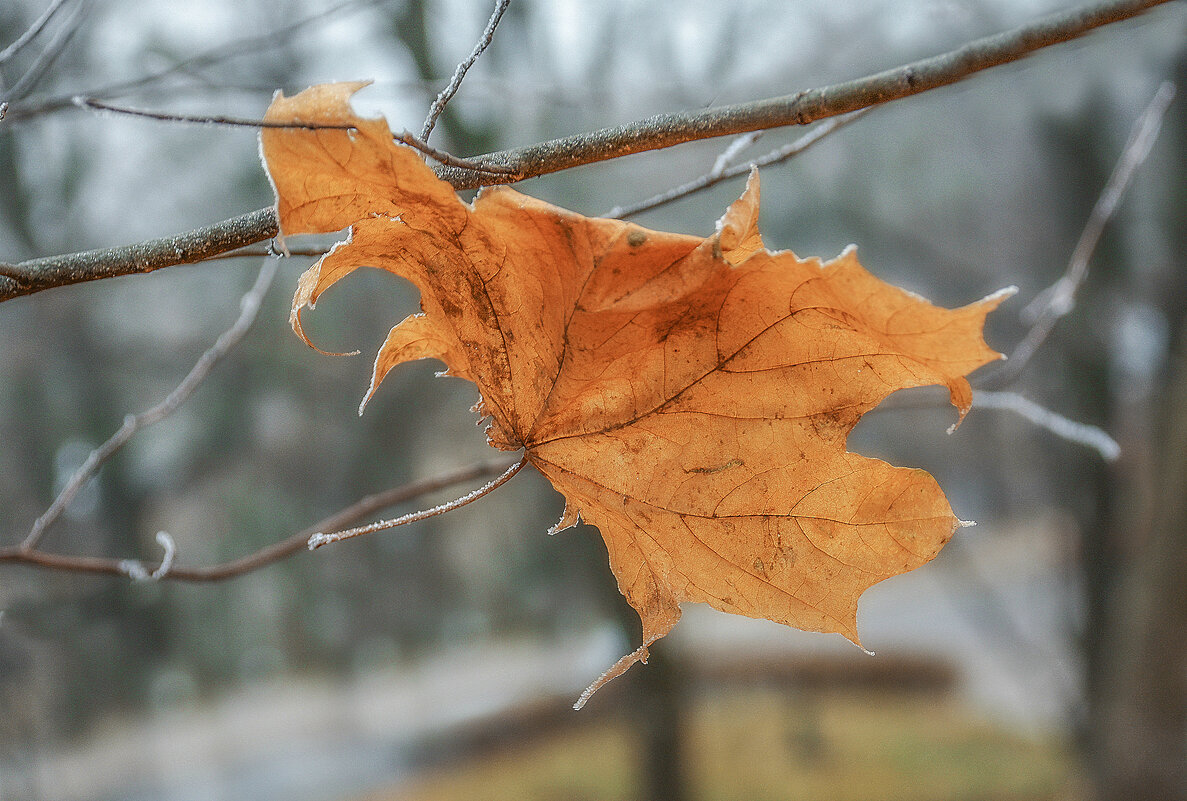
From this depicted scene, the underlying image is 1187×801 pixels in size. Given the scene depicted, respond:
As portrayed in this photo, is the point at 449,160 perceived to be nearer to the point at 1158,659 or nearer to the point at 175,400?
the point at 175,400

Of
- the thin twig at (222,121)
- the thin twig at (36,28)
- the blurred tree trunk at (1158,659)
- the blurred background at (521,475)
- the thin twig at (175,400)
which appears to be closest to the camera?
the thin twig at (222,121)

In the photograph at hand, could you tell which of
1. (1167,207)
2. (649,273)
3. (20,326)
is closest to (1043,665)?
(1167,207)

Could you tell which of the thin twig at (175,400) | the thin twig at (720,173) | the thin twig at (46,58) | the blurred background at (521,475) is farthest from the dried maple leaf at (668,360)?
the blurred background at (521,475)

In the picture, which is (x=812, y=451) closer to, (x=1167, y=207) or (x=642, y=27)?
(x=642, y=27)

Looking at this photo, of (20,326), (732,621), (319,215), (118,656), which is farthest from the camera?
(732,621)

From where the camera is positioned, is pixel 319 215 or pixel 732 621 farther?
pixel 732 621

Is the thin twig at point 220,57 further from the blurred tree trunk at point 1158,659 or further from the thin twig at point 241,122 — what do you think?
the blurred tree trunk at point 1158,659
